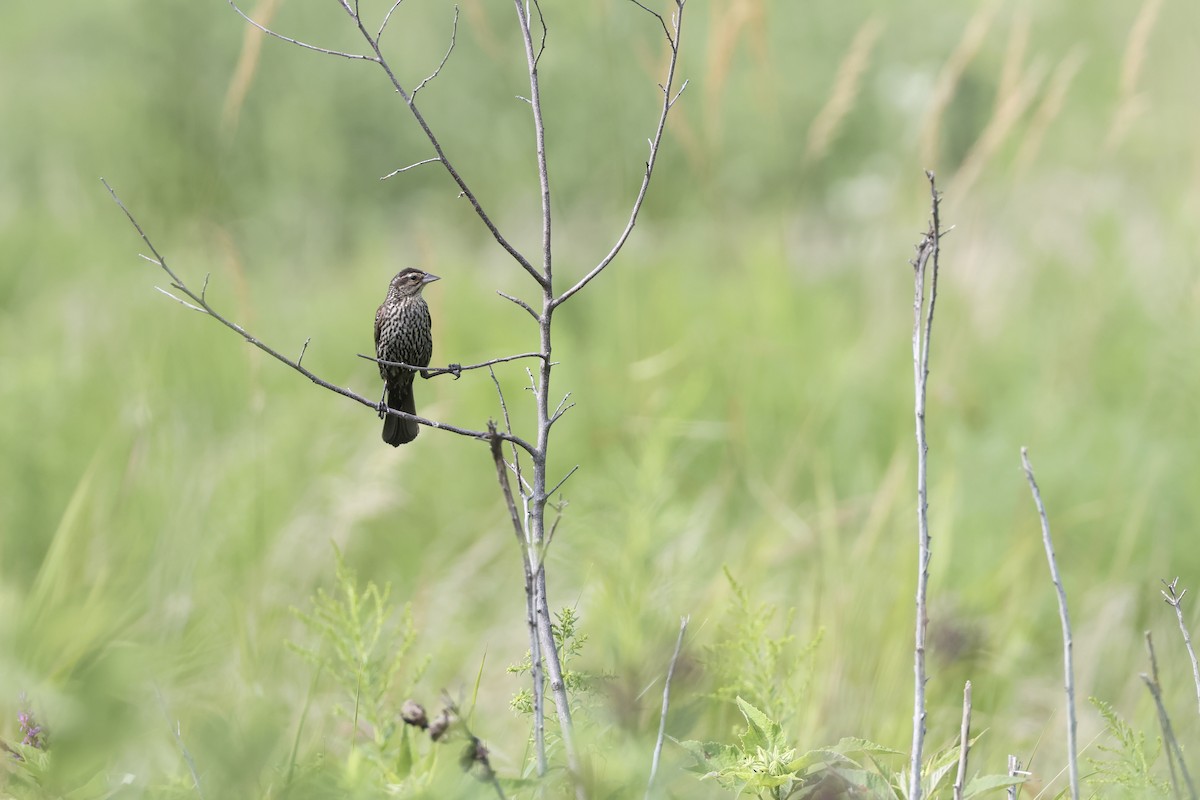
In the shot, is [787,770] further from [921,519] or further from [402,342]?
[402,342]

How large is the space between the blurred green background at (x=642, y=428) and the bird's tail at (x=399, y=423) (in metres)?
0.35

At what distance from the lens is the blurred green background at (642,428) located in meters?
2.29

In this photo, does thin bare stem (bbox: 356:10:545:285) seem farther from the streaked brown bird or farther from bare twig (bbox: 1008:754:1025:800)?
bare twig (bbox: 1008:754:1025:800)

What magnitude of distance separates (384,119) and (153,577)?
6881 mm

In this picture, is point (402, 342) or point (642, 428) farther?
point (642, 428)

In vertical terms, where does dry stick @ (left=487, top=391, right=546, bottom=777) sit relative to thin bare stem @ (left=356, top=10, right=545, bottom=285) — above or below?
below

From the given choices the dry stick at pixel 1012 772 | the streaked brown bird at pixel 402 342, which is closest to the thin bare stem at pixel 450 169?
the streaked brown bird at pixel 402 342

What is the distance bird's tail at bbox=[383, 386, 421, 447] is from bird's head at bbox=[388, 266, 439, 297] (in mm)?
145

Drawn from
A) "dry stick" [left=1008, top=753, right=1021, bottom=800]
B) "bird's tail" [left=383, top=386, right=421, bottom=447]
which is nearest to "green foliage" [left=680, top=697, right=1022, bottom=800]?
"dry stick" [left=1008, top=753, right=1021, bottom=800]

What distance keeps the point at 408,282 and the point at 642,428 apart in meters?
2.31

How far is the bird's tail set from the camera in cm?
141

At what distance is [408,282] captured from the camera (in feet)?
5.80

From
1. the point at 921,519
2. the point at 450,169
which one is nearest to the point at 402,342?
the point at 450,169

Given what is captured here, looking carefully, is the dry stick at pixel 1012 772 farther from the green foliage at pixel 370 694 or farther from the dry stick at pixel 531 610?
the green foliage at pixel 370 694
